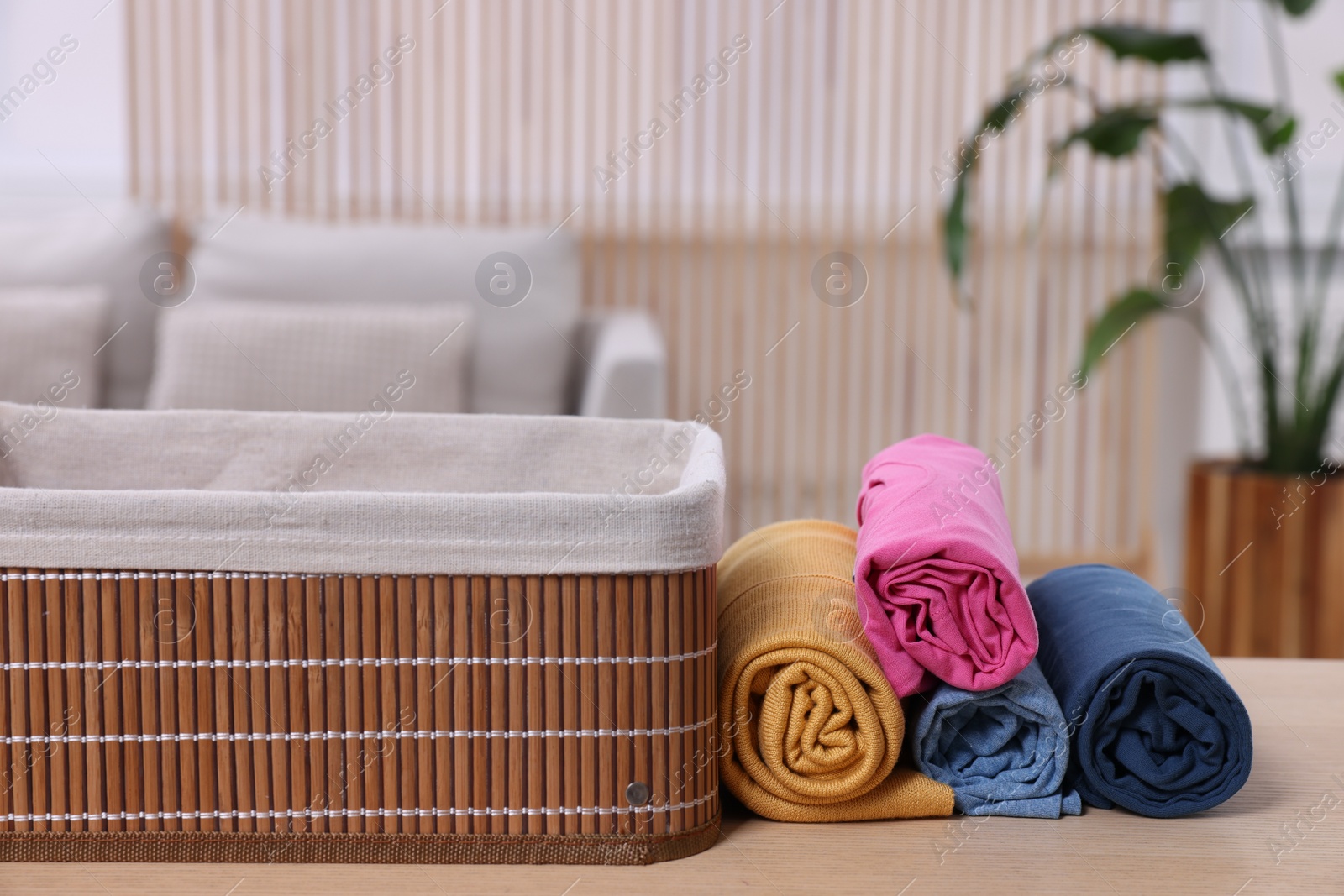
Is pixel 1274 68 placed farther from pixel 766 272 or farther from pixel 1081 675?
pixel 1081 675

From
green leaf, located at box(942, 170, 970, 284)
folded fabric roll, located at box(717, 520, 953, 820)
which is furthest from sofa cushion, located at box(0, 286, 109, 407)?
folded fabric roll, located at box(717, 520, 953, 820)

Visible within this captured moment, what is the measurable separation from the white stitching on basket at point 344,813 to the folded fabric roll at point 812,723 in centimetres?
6

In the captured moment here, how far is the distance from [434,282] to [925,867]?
157cm

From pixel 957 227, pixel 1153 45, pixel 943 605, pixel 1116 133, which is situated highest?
pixel 1153 45

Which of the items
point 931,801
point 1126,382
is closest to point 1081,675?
point 931,801

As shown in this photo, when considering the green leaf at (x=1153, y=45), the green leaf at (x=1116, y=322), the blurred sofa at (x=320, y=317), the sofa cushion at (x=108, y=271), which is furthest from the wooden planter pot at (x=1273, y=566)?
the sofa cushion at (x=108, y=271)

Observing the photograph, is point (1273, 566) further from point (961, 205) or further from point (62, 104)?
point (62, 104)

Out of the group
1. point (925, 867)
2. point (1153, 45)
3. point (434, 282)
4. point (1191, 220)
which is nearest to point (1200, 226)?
point (1191, 220)

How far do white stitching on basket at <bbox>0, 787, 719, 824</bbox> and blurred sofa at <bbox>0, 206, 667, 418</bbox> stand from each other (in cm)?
117

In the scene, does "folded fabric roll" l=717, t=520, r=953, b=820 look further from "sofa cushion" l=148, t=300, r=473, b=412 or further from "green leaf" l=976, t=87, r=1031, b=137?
"green leaf" l=976, t=87, r=1031, b=137

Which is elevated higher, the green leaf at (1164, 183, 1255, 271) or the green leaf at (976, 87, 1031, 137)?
the green leaf at (976, 87, 1031, 137)

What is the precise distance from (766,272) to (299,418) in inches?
69.3

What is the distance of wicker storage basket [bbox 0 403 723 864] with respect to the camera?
1.76ft

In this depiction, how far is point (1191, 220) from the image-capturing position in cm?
188
